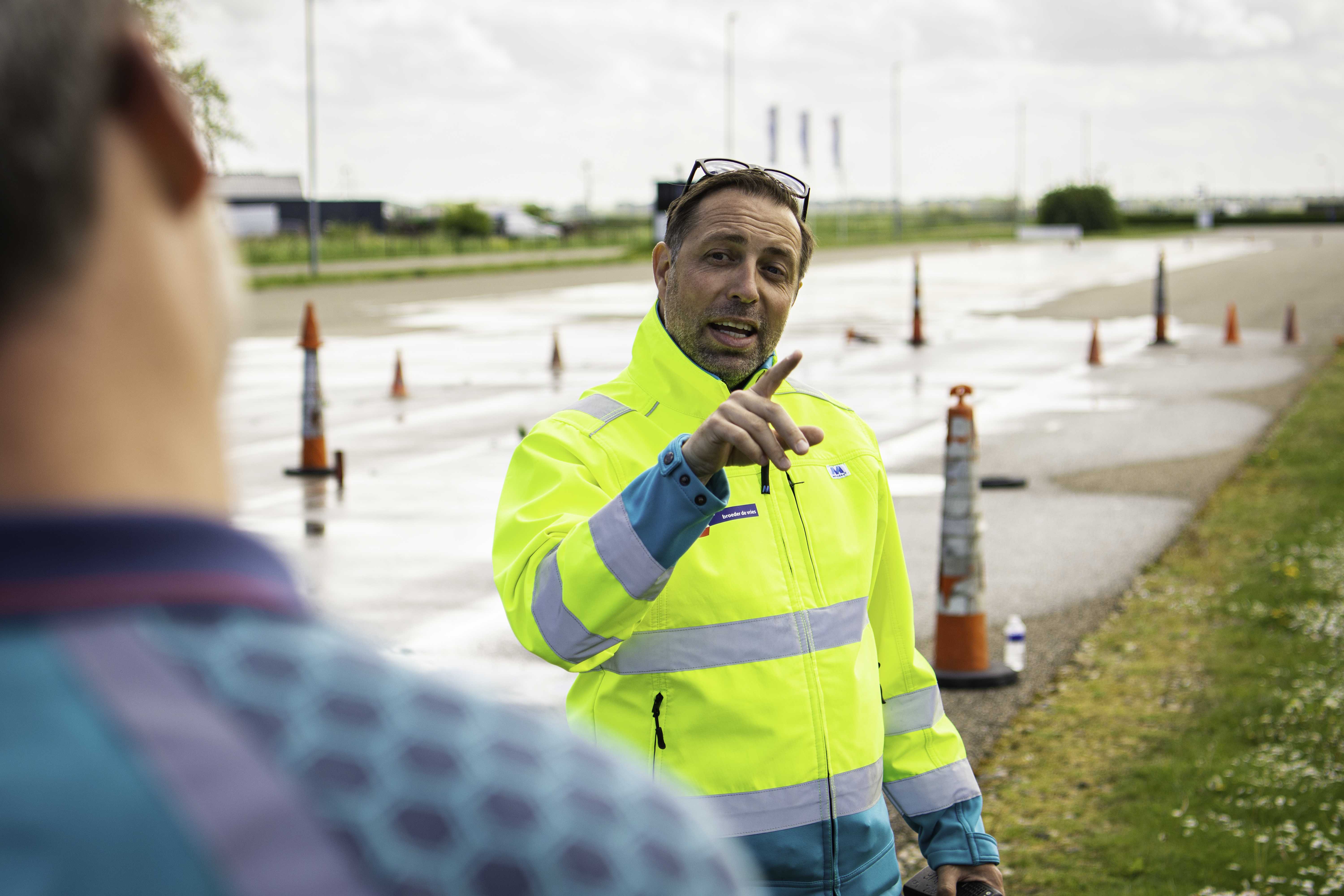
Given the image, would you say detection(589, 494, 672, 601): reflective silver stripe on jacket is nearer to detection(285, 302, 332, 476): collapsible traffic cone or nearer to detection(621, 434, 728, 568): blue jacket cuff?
detection(621, 434, 728, 568): blue jacket cuff

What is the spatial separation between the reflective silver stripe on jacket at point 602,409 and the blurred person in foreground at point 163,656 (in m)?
1.92

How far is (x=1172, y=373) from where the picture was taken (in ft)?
60.5

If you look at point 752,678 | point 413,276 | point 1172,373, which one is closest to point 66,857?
point 752,678

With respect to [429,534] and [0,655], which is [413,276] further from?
[0,655]

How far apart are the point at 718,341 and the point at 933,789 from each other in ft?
3.20

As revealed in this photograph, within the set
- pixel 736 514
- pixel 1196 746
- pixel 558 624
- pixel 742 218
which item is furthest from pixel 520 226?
pixel 558 624

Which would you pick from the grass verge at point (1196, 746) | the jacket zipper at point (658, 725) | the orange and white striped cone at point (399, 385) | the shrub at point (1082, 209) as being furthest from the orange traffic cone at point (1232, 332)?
the shrub at point (1082, 209)

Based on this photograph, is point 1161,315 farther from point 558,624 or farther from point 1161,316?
point 558,624

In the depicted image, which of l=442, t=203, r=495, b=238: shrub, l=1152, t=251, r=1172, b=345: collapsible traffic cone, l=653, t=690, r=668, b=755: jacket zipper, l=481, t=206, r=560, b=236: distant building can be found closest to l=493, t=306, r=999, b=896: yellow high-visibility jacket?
l=653, t=690, r=668, b=755: jacket zipper

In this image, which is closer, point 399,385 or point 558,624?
point 558,624

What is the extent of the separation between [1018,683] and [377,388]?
12069 mm

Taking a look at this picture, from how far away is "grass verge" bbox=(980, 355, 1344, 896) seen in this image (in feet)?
15.0

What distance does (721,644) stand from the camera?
2.40 m

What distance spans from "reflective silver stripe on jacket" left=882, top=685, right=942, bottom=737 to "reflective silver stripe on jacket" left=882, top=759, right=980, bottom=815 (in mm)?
89
